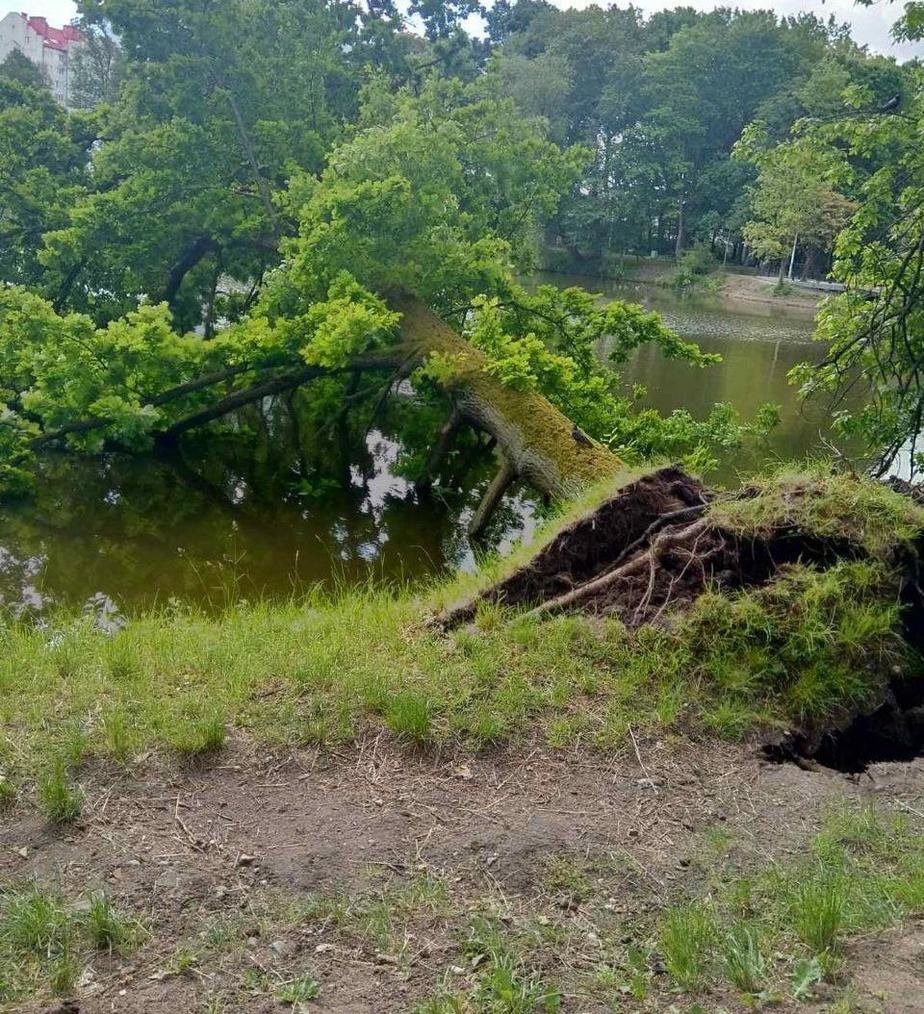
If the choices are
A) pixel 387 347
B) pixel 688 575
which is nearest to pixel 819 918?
pixel 688 575

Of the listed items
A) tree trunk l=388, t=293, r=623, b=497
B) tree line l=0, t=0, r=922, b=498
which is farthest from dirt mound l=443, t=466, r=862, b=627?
tree line l=0, t=0, r=922, b=498

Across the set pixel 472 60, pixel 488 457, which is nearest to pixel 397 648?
pixel 488 457

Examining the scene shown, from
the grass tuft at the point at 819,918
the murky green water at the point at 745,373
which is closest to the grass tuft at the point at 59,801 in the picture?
the grass tuft at the point at 819,918

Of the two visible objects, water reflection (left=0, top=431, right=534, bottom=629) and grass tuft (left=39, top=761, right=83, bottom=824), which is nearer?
grass tuft (left=39, top=761, right=83, bottom=824)

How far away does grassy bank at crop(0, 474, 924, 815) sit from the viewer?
13.7ft

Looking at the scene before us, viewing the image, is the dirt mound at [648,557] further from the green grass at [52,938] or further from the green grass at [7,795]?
the green grass at [52,938]

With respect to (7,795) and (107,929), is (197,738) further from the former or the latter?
(107,929)

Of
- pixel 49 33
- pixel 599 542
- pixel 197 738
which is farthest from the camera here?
pixel 49 33

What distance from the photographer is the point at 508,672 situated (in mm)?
4641

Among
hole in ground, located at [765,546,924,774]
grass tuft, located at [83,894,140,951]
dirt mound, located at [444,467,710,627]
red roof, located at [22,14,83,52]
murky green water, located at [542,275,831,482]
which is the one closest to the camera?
grass tuft, located at [83,894,140,951]

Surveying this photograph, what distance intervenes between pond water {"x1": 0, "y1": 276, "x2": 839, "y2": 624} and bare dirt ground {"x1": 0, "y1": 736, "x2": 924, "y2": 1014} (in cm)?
419

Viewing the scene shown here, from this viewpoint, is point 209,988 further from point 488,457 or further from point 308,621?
point 488,457

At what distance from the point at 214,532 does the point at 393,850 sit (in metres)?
7.25

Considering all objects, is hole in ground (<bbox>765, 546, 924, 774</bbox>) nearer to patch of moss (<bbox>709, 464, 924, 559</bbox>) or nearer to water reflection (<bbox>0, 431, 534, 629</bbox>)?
patch of moss (<bbox>709, 464, 924, 559</bbox>)
